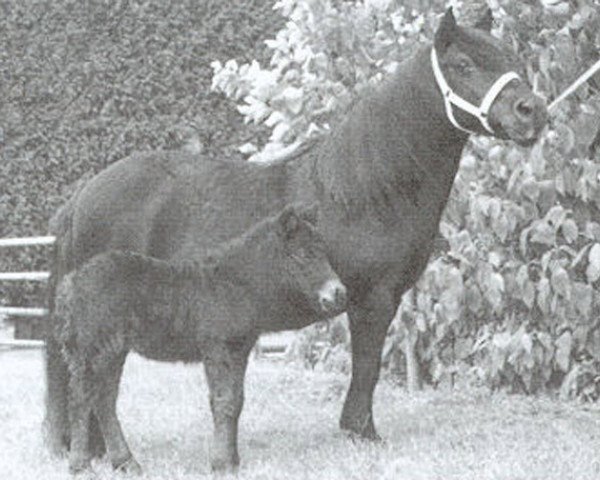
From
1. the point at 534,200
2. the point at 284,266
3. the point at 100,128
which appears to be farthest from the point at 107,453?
the point at 100,128

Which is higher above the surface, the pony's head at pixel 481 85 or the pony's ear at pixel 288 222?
the pony's head at pixel 481 85

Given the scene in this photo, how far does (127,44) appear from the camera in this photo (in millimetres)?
13477

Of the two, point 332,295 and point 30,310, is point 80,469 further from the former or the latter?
point 30,310

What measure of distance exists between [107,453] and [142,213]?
4.60 feet

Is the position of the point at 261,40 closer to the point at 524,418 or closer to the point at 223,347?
the point at 524,418

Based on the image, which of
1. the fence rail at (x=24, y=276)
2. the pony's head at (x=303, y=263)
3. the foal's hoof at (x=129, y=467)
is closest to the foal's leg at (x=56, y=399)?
the foal's hoof at (x=129, y=467)

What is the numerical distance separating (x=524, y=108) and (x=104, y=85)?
7508 mm

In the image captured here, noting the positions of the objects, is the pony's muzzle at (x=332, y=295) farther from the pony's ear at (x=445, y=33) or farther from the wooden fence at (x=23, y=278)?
the wooden fence at (x=23, y=278)

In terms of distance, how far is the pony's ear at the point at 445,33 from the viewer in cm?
689

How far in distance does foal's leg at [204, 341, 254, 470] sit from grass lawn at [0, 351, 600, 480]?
13cm

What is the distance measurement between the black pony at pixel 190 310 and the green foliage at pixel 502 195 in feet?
9.81

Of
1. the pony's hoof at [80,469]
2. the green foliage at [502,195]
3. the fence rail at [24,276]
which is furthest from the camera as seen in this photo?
the fence rail at [24,276]

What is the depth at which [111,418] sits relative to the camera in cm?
675

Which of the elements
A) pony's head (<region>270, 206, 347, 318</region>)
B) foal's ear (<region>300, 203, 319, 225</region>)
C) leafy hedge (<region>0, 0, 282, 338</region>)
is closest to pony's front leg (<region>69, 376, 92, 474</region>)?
pony's head (<region>270, 206, 347, 318</region>)
